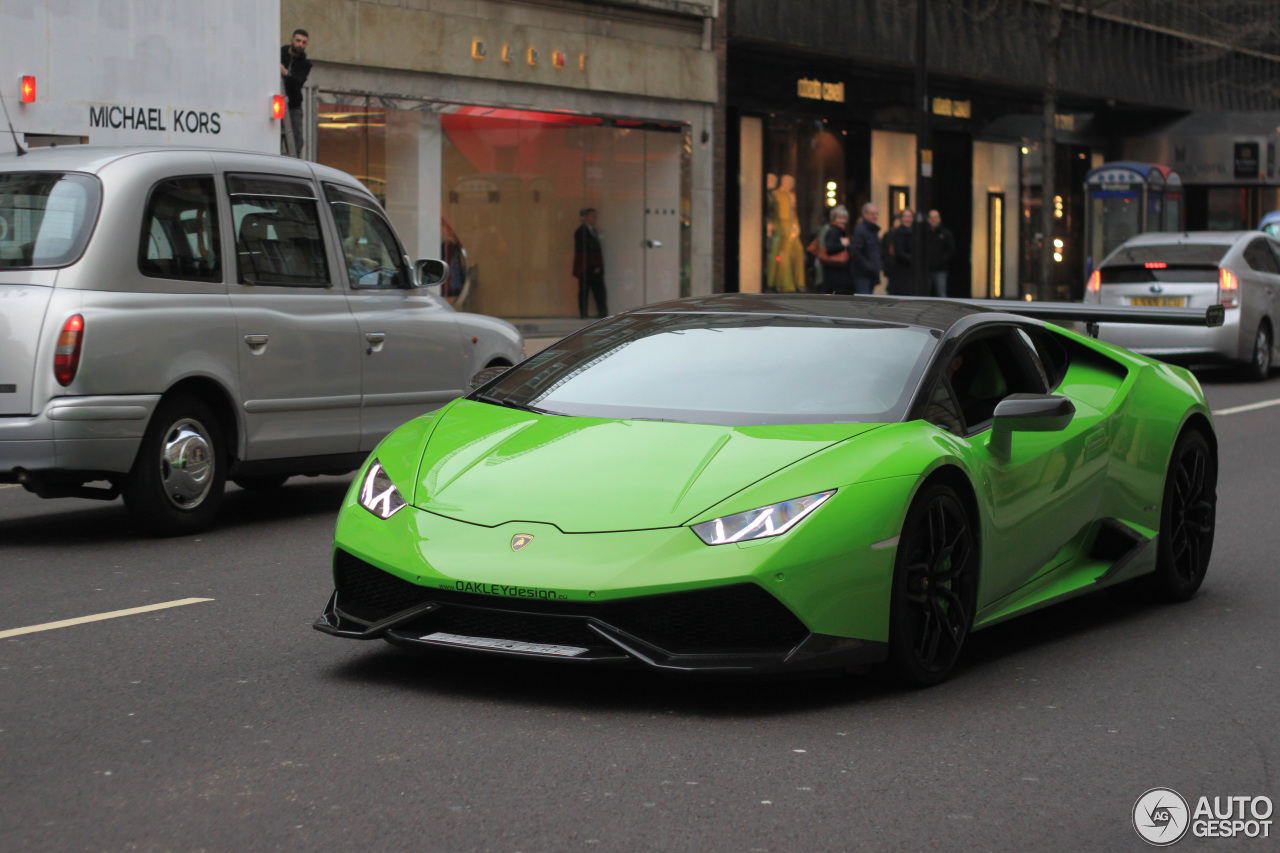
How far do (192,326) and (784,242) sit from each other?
2419 cm

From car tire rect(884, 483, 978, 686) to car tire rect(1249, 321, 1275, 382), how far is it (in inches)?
654

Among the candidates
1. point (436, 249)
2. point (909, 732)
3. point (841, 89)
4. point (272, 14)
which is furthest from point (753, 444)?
point (841, 89)

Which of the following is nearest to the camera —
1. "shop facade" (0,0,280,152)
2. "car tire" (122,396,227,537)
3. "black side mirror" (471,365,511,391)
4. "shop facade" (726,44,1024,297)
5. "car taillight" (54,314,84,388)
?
"black side mirror" (471,365,511,391)

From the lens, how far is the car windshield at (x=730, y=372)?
19.5ft

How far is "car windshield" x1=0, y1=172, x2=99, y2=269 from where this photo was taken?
28.0 ft

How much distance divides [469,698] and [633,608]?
2.03 feet

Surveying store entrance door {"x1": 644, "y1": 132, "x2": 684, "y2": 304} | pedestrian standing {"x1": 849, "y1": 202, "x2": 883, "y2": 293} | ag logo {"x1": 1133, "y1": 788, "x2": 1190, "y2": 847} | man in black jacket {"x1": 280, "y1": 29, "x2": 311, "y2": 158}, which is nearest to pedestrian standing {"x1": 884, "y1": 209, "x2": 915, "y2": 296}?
pedestrian standing {"x1": 849, "y1": 202, "x2": 883, "y2": 293}

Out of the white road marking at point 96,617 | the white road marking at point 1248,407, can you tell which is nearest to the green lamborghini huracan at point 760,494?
the white road marking at point 96,617

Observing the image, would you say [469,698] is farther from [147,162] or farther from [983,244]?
[983,244]

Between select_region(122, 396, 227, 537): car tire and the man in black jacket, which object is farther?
the man in black jacket

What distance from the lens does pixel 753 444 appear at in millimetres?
5578

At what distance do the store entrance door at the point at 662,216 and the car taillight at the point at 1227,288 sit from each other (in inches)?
402

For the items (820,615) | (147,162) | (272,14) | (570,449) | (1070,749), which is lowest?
(1070,749)

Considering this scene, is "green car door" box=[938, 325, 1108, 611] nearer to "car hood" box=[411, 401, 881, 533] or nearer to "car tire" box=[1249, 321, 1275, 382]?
"car hood" box=[411, 401, 881, 533]
